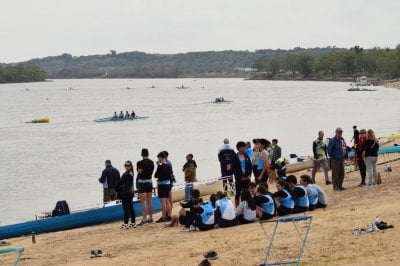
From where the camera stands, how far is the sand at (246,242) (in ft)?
38.3

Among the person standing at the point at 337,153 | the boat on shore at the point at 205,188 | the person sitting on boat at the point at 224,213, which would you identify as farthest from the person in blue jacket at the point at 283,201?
the boat on shore at the point at 205,188

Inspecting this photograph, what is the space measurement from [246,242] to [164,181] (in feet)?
13.6

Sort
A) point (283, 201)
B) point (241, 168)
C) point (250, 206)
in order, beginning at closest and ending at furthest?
point (250, 206) → point (283, 201) → point (241, 168)

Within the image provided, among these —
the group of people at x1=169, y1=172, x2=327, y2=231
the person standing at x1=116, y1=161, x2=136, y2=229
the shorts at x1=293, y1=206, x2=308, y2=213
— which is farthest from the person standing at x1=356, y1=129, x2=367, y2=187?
the person standing at x1=116, y1=161, x2=136, y2=229

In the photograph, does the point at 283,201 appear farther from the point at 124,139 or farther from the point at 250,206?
the point at 124,139

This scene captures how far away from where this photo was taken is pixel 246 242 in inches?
515

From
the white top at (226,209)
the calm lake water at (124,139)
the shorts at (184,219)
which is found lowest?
the calm lake water at (124,139)

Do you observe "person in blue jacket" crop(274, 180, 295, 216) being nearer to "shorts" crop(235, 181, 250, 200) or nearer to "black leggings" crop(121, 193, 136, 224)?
"shorts" crop(235, 181, 250, 200)

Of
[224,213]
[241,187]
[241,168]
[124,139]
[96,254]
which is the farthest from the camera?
[124,139]

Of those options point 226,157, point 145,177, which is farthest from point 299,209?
point 226,157

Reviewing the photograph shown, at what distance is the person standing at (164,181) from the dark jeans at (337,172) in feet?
14.4

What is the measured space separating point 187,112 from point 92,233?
262 feet

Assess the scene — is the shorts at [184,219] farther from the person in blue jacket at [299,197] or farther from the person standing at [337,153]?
the person standing at [337,153]

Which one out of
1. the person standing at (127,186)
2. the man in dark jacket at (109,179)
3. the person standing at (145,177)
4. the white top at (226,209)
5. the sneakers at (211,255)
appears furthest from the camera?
the man in dark jacket at (109,179)
